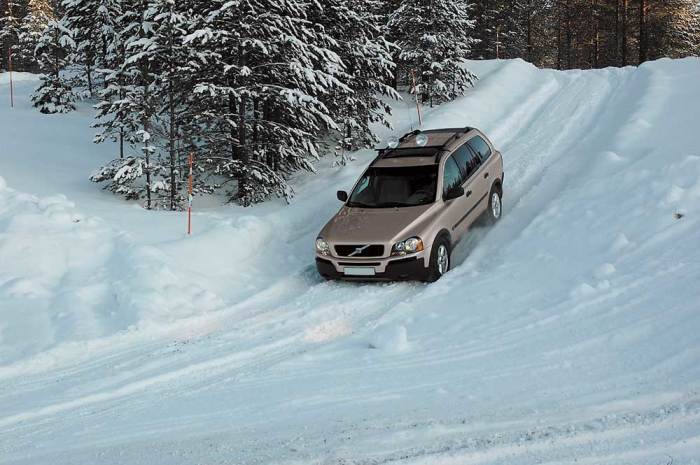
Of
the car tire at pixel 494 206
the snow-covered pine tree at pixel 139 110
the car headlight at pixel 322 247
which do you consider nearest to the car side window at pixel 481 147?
the car tire at pixel 494 206

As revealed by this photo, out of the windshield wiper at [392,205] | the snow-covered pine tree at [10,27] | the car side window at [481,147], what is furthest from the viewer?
the snow-covered pine tree at [10,27]

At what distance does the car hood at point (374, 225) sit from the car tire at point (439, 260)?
451mm

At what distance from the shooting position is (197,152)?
15.6 metres

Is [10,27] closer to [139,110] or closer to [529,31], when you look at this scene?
[139,110]

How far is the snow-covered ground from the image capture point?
15.5ft

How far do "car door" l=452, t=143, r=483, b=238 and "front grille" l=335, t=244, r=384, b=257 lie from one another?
61.6 inches

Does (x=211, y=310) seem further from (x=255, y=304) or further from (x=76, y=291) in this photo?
(x=76, y=291)

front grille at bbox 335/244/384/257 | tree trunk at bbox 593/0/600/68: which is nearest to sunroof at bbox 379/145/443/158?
front grille at bbox 335/244/384/257

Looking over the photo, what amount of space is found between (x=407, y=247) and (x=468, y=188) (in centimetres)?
216

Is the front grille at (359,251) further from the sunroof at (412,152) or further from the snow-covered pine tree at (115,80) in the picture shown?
the snow-covered pine tree at (115,80)

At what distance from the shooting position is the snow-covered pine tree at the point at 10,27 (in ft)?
142

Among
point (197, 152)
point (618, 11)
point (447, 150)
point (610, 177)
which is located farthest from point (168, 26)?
point (618, 11)

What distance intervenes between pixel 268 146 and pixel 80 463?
11.4m

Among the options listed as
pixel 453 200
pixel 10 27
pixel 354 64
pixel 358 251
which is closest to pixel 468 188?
pixel 453 200
